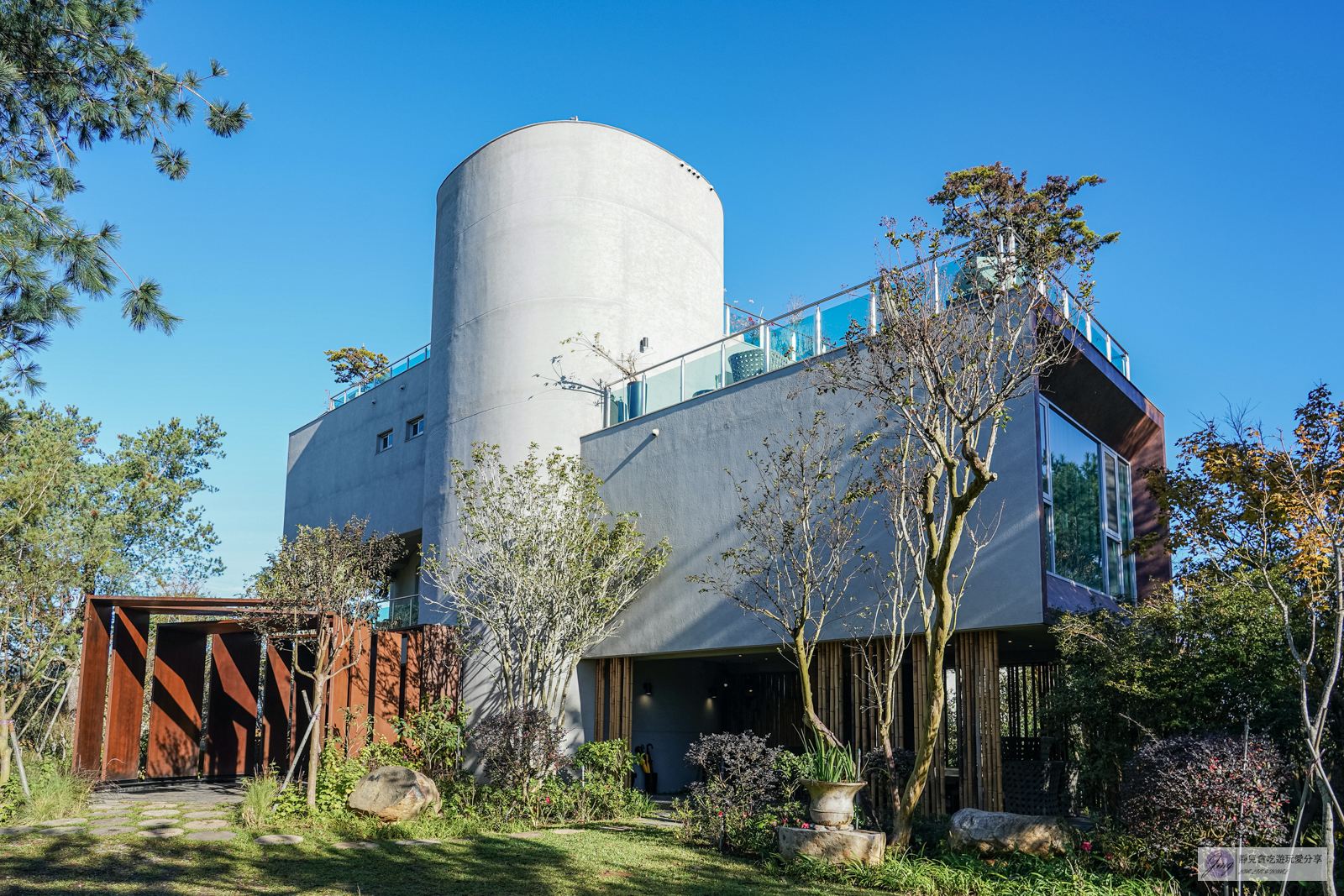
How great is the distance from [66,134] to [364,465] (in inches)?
503

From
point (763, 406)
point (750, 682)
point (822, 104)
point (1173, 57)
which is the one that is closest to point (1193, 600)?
point (763, 406)

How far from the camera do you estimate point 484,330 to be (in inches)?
619

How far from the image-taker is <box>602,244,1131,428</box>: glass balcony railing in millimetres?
9992

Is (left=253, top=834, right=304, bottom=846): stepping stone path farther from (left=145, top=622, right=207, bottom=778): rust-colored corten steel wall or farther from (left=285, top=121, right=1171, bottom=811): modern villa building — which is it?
(left=145, top=622, right=207, bottom=778): rust-colored corten steel wall

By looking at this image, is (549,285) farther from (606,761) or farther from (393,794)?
(393,794)

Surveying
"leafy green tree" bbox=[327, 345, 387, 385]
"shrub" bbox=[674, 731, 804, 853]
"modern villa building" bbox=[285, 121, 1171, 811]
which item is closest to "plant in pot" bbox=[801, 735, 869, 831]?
"shrub" bbox=[674, 731, 804, 853]

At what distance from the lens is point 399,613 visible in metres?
16.6

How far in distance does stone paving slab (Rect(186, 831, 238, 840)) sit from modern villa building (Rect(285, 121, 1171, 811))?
16.2 feet

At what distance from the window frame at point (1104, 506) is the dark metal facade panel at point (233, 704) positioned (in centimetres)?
1368

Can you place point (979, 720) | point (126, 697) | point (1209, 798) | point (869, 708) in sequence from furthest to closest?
point (126, 697) < point (869, 708) < point (979, 720) < point (1209, 798)

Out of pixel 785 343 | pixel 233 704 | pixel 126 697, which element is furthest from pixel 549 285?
pixel 233 704

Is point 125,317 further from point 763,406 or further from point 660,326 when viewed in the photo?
point 660,326

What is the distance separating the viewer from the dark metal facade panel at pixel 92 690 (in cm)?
1227

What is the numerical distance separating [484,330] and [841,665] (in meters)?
8.21
